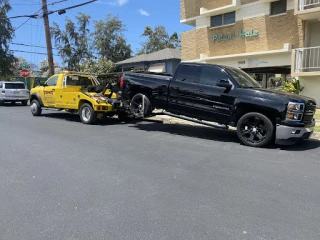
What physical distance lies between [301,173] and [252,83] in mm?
3559

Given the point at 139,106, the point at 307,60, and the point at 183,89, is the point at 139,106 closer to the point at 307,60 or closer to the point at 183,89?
the point at 183,89

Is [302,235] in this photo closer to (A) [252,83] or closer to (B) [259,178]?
(B) [259,178]

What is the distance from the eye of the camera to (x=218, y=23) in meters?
18.3

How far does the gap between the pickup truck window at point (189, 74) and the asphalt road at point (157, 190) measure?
179cm

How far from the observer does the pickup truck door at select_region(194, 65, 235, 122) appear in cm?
761

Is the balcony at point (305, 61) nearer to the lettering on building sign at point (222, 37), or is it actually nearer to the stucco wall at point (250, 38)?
the stucco wall at point (250, 38)

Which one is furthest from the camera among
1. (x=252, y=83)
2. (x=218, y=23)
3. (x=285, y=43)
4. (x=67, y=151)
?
(x=218, y=23)

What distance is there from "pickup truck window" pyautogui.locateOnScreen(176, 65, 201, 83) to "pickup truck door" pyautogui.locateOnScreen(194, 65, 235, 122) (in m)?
0.15

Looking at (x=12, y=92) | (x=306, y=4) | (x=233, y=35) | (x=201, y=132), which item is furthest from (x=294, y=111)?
(x=12, y=92)

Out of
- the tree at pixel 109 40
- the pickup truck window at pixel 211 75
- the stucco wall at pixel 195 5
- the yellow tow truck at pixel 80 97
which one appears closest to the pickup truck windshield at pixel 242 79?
the pickup truck window at pixel 211 75

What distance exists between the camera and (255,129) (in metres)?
7.24

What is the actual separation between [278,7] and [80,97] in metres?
11.7

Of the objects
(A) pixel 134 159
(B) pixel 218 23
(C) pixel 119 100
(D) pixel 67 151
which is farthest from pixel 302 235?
(B) pixel 218 23

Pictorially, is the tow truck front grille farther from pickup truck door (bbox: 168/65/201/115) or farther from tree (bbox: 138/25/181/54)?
tree (bbox: 138/25/181/54)
